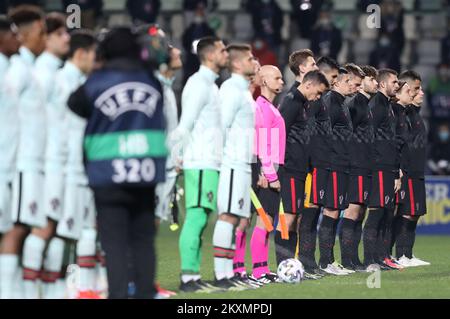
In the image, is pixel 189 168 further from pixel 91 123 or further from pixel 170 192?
pixel 91 123

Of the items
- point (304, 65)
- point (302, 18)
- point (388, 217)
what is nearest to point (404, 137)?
point (388, 217)

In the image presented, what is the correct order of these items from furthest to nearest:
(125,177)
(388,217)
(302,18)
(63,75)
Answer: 1. (302,18)
2. (388,217)
3. (63,75)
4. (125,177)

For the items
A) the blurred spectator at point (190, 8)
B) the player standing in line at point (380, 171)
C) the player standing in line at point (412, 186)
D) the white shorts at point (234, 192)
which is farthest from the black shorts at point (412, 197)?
the blurred spectator at point (190, 8)

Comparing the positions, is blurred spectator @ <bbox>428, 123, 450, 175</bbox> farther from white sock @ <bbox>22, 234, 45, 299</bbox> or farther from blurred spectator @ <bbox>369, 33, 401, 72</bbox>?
white sock @ <bbox>22, 234, 45, 299</bbox>

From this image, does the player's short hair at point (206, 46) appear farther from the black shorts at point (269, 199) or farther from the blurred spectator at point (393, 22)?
the blurred spectator at point (393, 22)

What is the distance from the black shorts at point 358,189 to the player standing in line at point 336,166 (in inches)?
9.4

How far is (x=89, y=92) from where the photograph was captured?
7992 mm

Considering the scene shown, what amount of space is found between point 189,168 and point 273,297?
4.05 feet

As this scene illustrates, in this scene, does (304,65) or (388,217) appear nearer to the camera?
(304,65)

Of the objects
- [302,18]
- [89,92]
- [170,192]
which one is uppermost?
[302,18]

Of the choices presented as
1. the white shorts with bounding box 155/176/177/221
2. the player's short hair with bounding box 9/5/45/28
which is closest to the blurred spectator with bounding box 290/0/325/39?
the white shorts with bounding box 155/176/177/221

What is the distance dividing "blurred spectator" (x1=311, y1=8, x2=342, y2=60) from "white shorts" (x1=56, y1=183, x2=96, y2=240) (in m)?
14.0

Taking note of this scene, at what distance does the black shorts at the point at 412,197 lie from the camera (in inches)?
550

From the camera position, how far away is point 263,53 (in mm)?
22453
